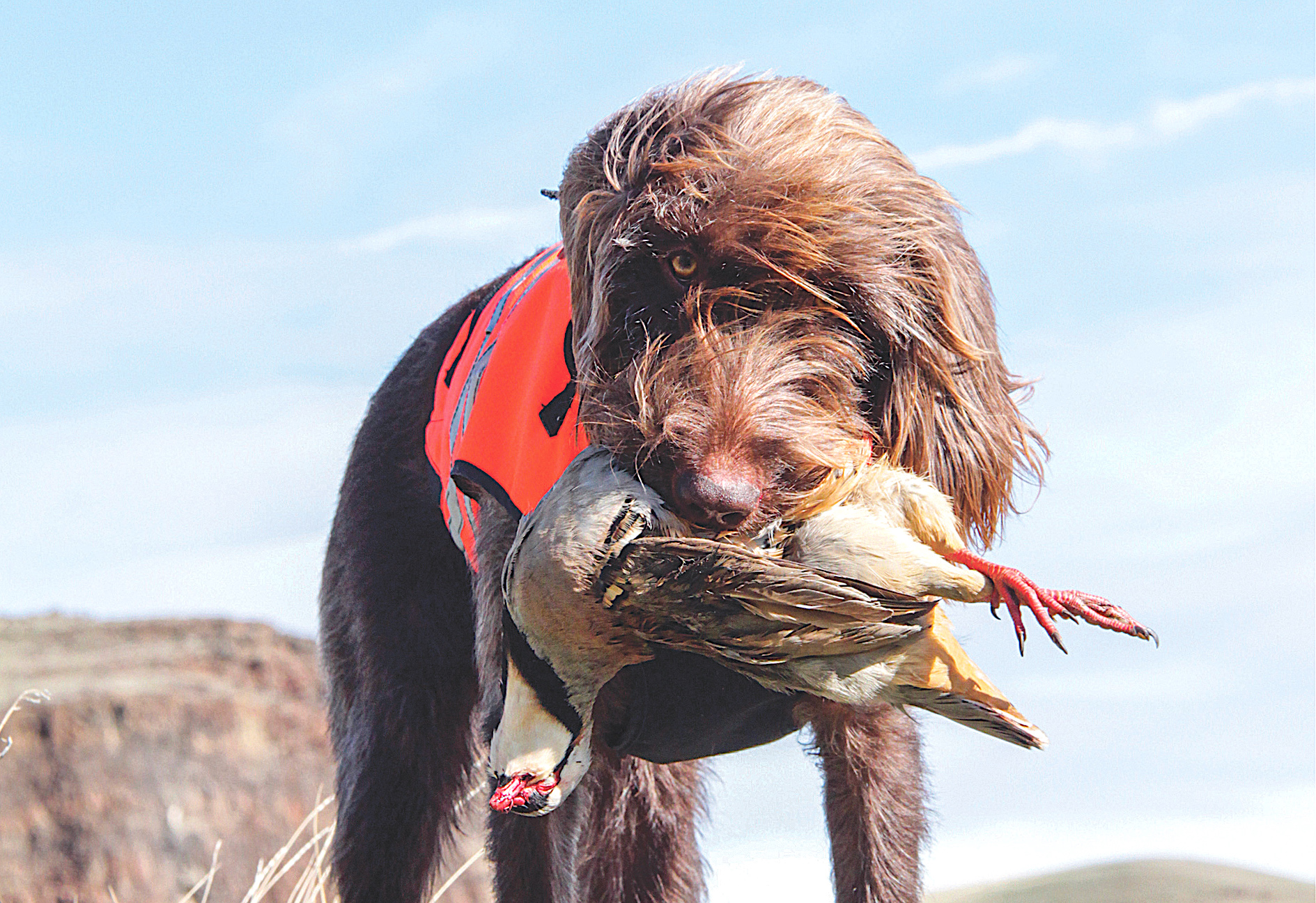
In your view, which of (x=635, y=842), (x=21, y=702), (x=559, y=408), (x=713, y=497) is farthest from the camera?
(x=21, y=702)

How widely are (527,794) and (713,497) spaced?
0.55 metres

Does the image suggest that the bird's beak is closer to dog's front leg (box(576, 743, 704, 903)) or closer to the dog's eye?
the dog's eye

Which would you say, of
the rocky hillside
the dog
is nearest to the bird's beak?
the dog

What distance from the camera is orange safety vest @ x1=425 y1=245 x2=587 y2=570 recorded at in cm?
288

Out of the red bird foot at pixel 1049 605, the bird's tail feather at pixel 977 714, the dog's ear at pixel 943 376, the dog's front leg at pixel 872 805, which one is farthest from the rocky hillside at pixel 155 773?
the red bird foot at pixel 1049 605

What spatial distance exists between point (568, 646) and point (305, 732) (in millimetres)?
4762

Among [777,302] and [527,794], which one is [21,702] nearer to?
[527,794]

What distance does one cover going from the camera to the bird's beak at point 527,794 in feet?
7.08

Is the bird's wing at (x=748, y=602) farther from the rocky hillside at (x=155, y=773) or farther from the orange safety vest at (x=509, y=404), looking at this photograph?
the rocky hillside at (x=155, y=773)

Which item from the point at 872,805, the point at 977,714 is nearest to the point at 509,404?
the point at 872,805

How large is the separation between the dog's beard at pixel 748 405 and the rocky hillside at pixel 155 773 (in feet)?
13.5

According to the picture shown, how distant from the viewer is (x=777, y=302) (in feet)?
8.26

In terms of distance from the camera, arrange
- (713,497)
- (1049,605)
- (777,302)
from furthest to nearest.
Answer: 1. (777,302)
2. (713,497)
3. (1049,605)

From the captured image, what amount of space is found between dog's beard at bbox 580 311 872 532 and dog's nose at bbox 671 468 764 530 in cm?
2
